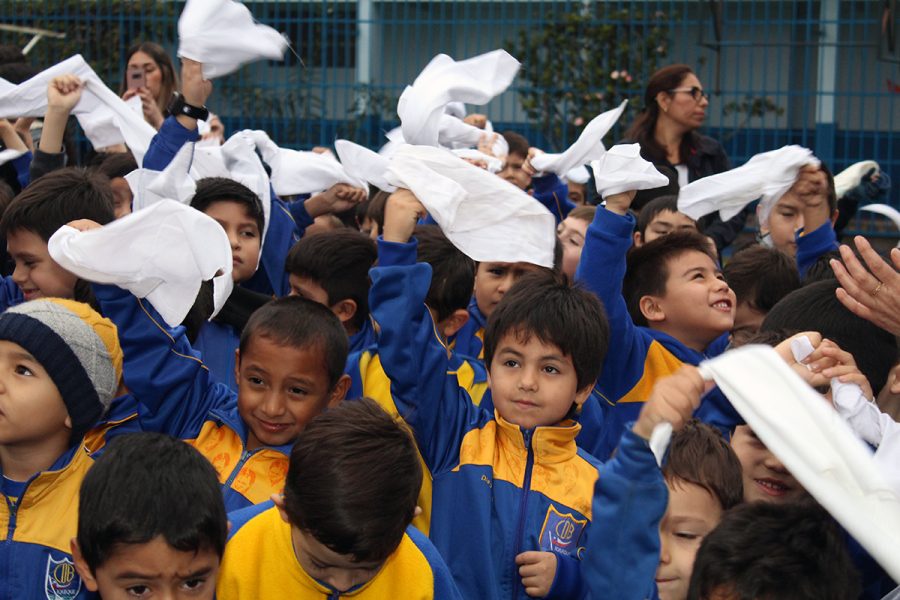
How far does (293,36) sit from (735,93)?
3.21m

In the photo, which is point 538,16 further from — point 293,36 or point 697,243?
point 697,243

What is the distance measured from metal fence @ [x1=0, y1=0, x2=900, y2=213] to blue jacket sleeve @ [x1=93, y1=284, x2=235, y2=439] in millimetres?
5340

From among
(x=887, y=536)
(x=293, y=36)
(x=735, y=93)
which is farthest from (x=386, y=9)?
(x=887, y=536)

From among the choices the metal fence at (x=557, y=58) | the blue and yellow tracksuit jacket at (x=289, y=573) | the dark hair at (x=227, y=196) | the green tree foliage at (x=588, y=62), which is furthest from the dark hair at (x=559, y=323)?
the green tree foliage at (x=588, y=62)

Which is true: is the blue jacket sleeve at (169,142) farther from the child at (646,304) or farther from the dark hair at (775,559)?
the dark hair at (775,559)

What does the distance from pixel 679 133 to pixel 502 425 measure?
139 inches

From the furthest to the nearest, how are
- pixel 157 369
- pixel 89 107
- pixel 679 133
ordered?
1. pixel 679 133
2. pixel 89 107
3. pixel 157 369

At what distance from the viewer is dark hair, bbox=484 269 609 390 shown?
123 inches

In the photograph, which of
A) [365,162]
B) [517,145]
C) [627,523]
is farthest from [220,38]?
[517,145]

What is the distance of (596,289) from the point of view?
Answer: 143 inches

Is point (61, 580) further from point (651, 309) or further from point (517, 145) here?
point (517, 145)

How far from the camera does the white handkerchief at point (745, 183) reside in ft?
13.8

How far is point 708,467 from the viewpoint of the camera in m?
2.80

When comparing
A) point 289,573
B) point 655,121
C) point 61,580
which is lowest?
point 61,580
